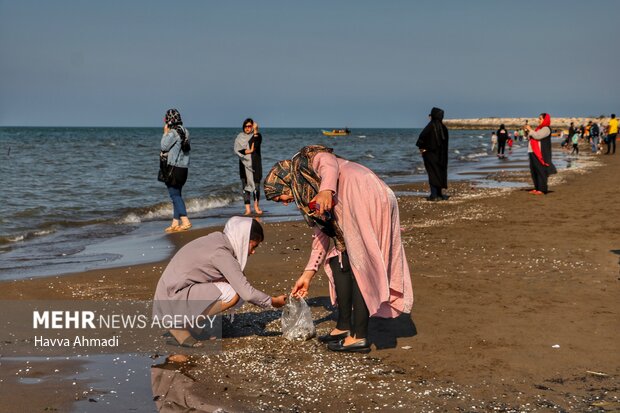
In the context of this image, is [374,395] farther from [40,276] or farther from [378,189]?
[40,276]

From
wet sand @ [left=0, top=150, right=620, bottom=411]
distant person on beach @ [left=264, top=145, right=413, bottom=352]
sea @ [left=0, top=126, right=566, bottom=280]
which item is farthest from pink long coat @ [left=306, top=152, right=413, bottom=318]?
sea @ [left=0, top=126, right=566, bottom=280]

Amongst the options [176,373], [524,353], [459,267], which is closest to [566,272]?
[459,267]

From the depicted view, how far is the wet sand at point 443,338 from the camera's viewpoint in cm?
439

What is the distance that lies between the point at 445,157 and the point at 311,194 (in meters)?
10.4

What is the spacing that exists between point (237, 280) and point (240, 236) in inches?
12.3

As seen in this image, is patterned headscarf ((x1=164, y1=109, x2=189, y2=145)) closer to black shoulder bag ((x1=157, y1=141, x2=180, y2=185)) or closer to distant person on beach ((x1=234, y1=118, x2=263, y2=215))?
black shoulder bag ((x1=157, y1=141, x2=180, y2=185))

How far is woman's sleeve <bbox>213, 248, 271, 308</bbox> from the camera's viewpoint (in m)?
5.18

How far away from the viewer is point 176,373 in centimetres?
484

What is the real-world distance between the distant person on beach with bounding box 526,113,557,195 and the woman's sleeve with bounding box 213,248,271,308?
11388 millimetres

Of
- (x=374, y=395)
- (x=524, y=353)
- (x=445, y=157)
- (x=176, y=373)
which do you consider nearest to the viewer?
(x=374, y=395)

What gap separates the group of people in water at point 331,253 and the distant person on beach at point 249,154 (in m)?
7.87

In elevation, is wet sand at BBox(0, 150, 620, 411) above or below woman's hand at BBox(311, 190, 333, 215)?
below

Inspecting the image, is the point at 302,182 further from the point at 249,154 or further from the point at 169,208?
the point at 169,208

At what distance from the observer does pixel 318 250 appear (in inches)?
215
